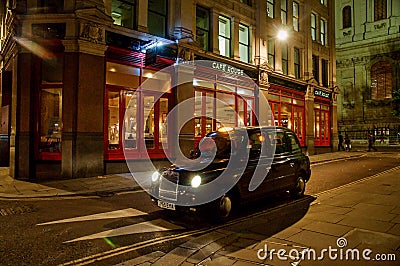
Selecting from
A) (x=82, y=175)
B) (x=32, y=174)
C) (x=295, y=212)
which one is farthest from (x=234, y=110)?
(x=295, y=212)

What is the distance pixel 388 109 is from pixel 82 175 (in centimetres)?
3670

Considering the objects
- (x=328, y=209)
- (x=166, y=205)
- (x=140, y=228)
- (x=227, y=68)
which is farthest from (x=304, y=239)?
(x=227, y=68)

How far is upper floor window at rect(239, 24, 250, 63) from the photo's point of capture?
20125 mm

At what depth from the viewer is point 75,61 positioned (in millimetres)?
12375

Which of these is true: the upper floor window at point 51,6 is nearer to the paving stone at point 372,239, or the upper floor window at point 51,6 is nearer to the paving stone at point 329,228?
the paving stone at point 329,228

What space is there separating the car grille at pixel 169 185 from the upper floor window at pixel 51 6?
10015 millimetres

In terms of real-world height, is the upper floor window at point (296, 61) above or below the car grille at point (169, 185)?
above

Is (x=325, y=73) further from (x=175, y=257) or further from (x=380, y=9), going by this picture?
(x=175, y=257)

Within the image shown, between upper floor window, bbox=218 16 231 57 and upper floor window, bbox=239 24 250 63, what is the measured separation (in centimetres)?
119

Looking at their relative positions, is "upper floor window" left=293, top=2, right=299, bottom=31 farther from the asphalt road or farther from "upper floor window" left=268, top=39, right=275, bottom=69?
Result: the asphalt road

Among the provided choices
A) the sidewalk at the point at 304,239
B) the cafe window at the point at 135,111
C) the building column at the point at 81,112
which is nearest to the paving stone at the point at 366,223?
the sidewalk at the point at 304,239

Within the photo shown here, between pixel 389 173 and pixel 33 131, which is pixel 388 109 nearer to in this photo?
pixel 389 173

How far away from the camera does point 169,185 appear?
20.7 feet

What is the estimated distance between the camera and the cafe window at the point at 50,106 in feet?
41.9
